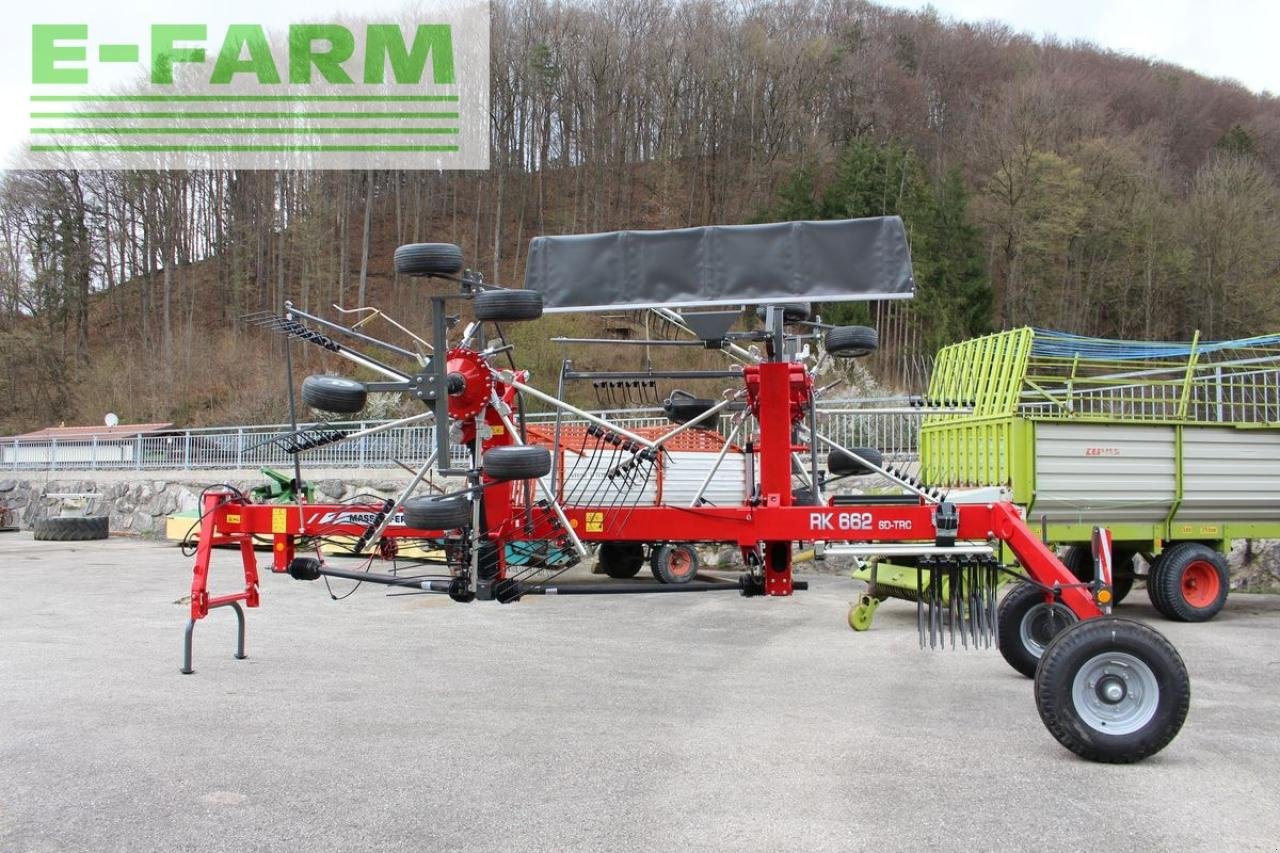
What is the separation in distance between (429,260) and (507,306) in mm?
517

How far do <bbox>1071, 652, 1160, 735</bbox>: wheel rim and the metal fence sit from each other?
8.76 meters

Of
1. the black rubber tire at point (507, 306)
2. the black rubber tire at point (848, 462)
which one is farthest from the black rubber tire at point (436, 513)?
the black rubber tire at point (848, 462)

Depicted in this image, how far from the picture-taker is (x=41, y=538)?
2334 centimetres

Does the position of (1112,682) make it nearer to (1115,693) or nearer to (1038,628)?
(1115,693)

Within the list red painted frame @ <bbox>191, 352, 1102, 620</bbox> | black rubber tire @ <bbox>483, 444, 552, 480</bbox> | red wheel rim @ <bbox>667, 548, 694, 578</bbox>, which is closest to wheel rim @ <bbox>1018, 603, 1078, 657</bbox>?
red painted frame @ <bbox>191, 352, 1102, 620</bbox>

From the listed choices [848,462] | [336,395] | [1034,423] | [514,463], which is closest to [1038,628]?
[848,462]

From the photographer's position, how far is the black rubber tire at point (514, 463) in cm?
582

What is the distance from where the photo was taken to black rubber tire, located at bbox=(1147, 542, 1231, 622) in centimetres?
1084

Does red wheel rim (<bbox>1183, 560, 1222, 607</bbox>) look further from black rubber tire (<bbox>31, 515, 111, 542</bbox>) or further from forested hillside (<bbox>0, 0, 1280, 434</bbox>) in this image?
forested hillside (<bbox>0, 0, 1280, 434</bbox>)

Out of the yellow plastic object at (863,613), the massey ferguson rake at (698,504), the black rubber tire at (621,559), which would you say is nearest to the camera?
the massey ferguson rake at (698,504)

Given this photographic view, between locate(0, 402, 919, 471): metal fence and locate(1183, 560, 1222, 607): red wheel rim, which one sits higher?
locate(0, 402, 919, 471): metal fence

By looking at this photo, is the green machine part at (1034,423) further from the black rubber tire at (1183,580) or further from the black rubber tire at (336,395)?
the black rubber tire at (336,395)

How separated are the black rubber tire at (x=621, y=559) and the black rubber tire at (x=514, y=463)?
3413mm

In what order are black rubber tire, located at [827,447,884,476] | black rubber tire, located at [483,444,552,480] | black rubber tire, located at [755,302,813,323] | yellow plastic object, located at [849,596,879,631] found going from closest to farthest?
1. black rubber tire, located at [483,444,552,480]
2. black rubber tire, located at [755,302,813,323]
3. black rubber tire, located at [827,447,884,476]
4. yellow plastic object, located at [849,596,879,631]
